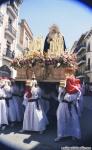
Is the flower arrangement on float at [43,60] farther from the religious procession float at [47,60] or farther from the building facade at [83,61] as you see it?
the building facade at [83,61]

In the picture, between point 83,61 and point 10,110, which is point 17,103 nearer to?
point 10,110

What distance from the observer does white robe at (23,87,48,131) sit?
5.89 metres

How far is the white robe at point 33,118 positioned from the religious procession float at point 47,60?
2.31 ft

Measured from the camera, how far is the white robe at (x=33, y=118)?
589cm

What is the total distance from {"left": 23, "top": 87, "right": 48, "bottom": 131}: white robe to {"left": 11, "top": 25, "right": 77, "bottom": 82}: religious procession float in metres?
0.70

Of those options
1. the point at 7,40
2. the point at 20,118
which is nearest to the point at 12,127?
the point at 20,118

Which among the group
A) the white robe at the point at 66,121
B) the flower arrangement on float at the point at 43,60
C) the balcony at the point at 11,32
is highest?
the balcony at the point at 11,32

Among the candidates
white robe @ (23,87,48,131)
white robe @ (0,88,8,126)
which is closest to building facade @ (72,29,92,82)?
white robe @ (23,87,48,131)

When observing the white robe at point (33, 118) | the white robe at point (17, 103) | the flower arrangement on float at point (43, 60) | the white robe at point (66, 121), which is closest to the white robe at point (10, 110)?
the white robe at point (17, 103)

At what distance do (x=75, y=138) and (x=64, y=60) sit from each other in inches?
65.9

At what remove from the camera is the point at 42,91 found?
20.8 feet

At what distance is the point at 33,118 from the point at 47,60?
1247 millimetres

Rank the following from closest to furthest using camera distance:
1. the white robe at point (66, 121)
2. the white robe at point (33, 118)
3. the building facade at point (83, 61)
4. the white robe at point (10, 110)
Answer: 1. the white robe at point (66, 121)
2. the white robe at point (33, 118)
3. the white robe at point (10, 110)
4. the building facade at point (83, 61)

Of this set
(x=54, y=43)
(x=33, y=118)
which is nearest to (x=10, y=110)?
(x=33, y=118)
